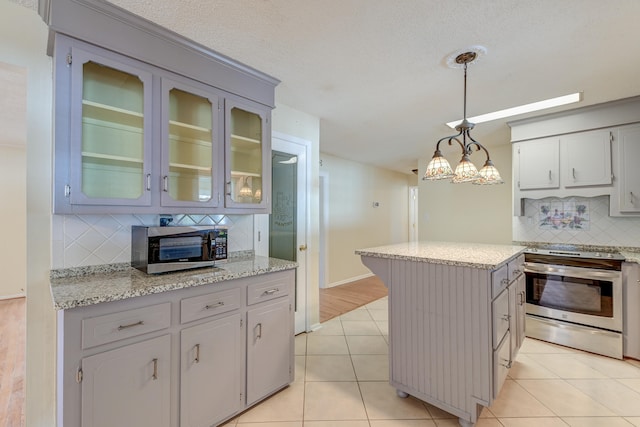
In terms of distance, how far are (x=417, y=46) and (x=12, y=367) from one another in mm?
3868

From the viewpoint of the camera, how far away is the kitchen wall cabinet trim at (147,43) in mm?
1412

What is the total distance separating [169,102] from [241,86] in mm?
557

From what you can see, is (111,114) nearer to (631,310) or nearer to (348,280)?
(631,310)

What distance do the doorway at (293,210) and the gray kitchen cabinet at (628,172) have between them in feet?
10.0

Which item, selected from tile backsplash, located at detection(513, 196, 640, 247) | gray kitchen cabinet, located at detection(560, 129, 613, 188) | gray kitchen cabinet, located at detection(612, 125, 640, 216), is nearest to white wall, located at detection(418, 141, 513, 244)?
tile backsplash, located at detection(513, 196, 640, 247)

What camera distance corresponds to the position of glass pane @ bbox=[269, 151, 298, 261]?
290 cm

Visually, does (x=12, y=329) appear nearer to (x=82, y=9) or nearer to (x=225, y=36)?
(x=82, y=9)

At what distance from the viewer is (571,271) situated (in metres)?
2.72

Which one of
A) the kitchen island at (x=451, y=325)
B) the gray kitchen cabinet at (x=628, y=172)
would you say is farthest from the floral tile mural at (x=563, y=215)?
the kitchen island at (x=451, y=325)

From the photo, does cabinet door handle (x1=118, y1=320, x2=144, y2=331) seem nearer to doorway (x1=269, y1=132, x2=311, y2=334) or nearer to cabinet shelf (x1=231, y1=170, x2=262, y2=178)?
cabinet shelf (x1=231, y1=170, x2=262, y2=178)

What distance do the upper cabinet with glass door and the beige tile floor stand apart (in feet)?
5.10

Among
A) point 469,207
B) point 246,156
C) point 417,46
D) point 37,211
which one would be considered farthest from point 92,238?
point 469,207

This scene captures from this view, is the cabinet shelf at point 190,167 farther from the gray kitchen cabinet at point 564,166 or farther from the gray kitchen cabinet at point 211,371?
the gray kitchen cabinet at point 564,166

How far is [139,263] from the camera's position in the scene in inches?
→ 68.5
